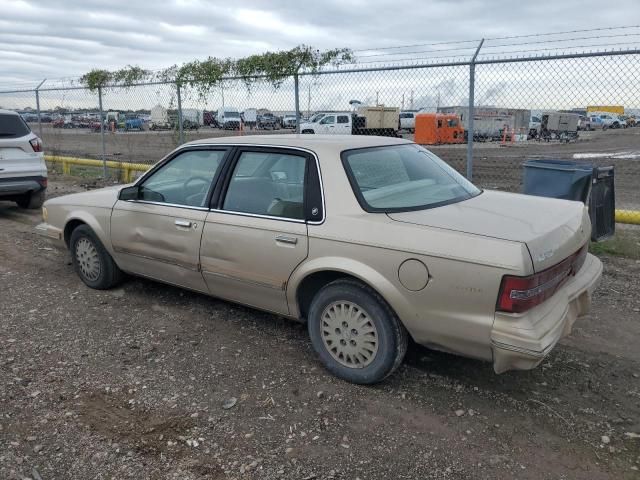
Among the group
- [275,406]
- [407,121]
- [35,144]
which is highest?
[407,121]

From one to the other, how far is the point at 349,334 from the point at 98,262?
2799mm

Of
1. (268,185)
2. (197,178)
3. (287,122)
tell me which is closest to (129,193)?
(197,178)

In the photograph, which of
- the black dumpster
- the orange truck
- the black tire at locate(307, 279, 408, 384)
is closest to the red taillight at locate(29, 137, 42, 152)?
the black tire at locate(307, 279, 408, 384)

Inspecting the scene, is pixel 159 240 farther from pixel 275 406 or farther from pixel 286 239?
pixel 275 406

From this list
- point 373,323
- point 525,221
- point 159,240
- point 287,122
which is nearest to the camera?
point 525,221

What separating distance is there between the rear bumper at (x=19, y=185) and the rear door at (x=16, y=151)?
6 cm

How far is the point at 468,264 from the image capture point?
114 inches

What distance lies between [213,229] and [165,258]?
0.67 m

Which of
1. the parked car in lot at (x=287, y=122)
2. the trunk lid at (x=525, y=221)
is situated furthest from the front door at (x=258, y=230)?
the parked car in lot at (x=287, y=122)

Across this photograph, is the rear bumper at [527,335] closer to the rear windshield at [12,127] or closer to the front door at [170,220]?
the front door at [170,220]

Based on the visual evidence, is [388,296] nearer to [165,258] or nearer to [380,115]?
[165,258]

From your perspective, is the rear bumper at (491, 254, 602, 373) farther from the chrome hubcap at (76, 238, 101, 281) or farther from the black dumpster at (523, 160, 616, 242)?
the chrome hubcap at (76, 238, 101, 281)

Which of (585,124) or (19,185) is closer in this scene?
(19,185)

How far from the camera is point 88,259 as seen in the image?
17.1 ft
